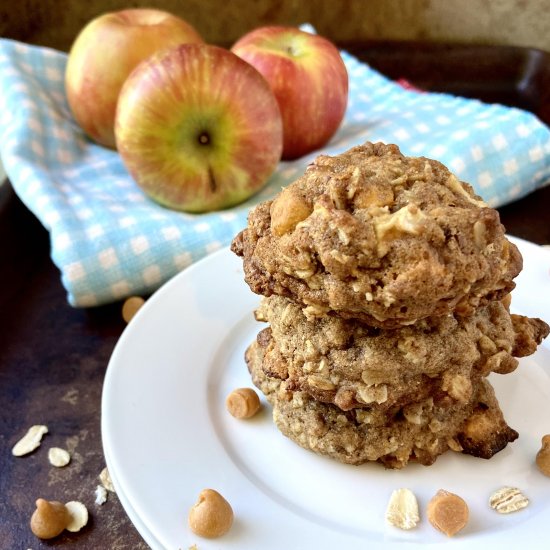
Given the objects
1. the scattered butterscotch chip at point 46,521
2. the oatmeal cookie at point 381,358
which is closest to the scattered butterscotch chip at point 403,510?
the oatmeal cookie at point 381,358

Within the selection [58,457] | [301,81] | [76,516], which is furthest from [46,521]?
[301,81]

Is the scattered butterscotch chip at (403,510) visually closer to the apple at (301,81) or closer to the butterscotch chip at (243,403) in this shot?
the butterscotch chip at (243,403)

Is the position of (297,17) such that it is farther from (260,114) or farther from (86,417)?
(86,417)

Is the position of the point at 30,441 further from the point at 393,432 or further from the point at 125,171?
the point at 125,171

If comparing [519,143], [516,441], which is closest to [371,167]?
[516,441]

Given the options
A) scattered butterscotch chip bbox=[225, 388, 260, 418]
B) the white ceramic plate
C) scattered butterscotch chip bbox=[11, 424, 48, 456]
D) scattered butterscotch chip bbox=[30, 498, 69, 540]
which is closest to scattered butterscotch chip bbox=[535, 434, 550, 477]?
the white ceramic plate

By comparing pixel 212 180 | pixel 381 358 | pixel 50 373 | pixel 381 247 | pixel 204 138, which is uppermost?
pixel 381 247
